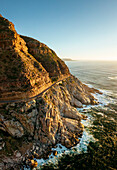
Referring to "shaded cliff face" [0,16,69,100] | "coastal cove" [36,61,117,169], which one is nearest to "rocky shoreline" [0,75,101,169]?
"coastal cove" [36,61,117,169]

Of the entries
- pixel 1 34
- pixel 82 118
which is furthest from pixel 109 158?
pixel 1 34

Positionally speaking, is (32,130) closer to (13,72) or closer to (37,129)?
(37,129)

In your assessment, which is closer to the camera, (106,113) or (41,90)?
(41,90)

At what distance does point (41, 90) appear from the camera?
1261 inches

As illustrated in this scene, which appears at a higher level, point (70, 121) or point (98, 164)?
point (70, 121)

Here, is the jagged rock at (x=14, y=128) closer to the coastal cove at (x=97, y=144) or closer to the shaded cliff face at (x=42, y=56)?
the coastal cove at (x=97, y=144)

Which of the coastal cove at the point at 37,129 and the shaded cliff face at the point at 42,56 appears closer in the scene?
the coastal cove at the point at 37,129

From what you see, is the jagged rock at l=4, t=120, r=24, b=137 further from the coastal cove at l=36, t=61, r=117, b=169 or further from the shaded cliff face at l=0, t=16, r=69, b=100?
the coastal cove at l=36, t=61, r=117, b=169

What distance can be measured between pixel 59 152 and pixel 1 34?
37497 millimetres

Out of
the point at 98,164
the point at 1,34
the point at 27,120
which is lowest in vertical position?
the point at 98,164

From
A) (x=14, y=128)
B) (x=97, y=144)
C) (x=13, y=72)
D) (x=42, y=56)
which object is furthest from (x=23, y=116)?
(x=42, y=56)

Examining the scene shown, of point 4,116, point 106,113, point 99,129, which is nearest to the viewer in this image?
point 4,116

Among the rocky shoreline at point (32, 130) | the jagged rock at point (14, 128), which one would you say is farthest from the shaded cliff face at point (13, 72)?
the jagged rock at point (14, 128)

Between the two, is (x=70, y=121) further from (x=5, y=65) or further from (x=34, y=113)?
(x=5, y=65)
